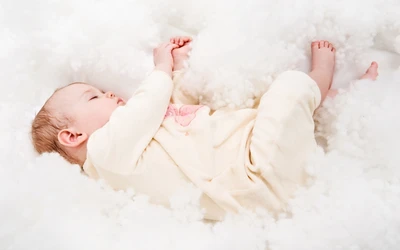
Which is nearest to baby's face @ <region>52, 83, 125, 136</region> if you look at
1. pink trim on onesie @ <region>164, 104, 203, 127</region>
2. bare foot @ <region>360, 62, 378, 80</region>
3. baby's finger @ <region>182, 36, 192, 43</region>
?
pink trim on onesie @ <region>164, 104, 203, 127</region>

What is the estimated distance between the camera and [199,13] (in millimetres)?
1174

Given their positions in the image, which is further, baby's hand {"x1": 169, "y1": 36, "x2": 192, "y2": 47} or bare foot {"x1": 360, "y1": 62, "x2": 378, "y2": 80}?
baby's hand {"x1": 169, "y1": 36, "x2": 192, "y2": 47}

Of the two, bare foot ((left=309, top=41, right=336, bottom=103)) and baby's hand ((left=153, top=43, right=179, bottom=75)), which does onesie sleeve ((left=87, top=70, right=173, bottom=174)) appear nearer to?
baby's hand ((left=153, top=43, right=179, bottom=75))

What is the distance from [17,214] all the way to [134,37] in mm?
506

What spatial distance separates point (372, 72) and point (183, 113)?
0.44 metres

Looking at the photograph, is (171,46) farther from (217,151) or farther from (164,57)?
(217,151)

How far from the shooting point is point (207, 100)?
1.09m

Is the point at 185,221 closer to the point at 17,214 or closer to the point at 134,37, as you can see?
the point at 17,214

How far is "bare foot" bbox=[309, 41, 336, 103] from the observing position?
1.04 m

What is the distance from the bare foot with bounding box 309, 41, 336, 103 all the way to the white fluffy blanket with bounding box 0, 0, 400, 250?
2 cm

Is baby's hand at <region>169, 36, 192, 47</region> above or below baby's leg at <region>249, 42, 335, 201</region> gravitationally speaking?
above

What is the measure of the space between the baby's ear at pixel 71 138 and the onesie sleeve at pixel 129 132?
0.10 feet

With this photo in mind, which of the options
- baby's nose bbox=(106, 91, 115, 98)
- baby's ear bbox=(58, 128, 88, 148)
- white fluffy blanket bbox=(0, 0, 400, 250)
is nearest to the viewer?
white fluffy blanket bbox=(0, 0, 400, 250)

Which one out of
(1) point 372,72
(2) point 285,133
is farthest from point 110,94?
(1) point 372,72
